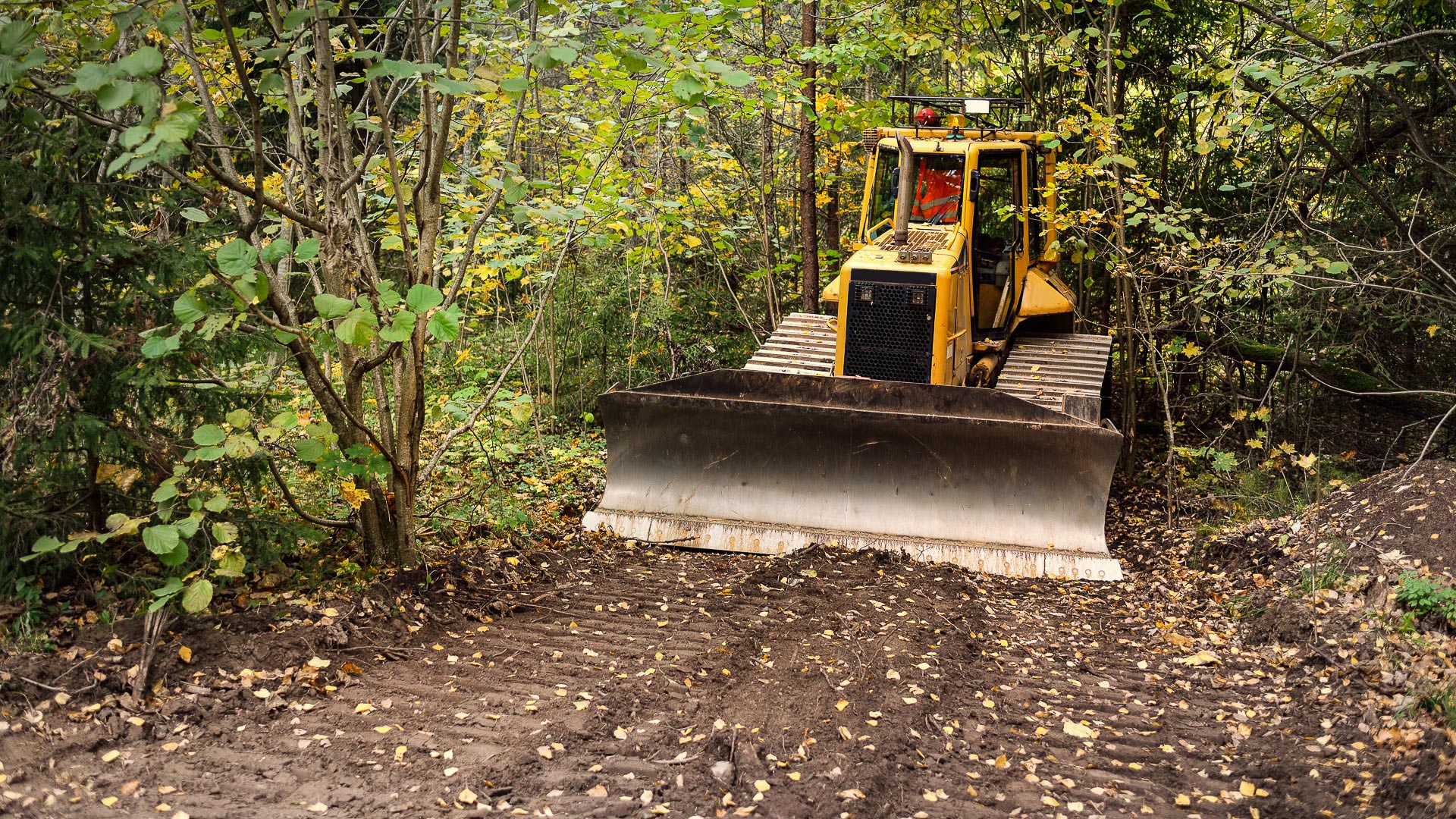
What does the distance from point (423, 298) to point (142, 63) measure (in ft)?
3.60

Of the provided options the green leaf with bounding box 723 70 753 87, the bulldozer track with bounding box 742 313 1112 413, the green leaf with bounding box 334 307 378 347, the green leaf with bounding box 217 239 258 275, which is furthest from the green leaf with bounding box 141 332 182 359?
the bulldozer track with bounding box 742 313 1112 413

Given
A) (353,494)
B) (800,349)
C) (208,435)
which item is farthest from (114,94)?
(800,349)

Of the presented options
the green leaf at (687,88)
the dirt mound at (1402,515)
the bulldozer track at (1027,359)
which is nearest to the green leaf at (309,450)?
the green leaf at (687,88)

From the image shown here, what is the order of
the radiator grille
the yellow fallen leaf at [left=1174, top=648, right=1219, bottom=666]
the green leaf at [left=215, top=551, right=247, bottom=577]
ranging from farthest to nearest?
the radiator grille
the yellow fallen leaf at [left=1174, top=648, right=1219, bottom=666]
the green leaf at [left=215, top=551, right=247, bottom=577]

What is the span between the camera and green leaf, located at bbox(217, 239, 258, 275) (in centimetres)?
331

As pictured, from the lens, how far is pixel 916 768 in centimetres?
324

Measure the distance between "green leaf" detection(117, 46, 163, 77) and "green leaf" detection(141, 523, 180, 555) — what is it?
161cm

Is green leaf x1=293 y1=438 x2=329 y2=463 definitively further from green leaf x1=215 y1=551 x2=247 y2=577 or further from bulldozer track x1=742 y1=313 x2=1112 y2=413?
bulldozer track x1=742 y1=313 x2=1112 y2=413

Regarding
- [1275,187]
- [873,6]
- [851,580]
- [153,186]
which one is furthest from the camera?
[873,6]

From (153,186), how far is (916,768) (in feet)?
12.5

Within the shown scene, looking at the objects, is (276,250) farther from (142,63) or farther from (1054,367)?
(1054,367)

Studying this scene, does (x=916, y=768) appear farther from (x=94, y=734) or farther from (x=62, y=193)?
(x=62, y=193)

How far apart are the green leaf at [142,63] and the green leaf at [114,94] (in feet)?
0.18

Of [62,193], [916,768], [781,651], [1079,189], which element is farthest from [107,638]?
[1079,189]
